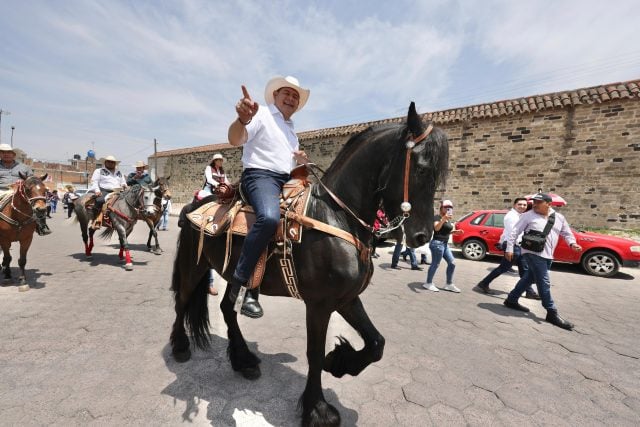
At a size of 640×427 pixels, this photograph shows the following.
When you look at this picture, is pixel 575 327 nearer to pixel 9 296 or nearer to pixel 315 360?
pixel 315 360

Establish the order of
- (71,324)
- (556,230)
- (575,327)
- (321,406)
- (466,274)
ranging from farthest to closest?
1. (466,274)
2. (556,230)
3. (575,327)
4. (71,324)
5. (321,406)

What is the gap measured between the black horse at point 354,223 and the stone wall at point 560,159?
12.3m

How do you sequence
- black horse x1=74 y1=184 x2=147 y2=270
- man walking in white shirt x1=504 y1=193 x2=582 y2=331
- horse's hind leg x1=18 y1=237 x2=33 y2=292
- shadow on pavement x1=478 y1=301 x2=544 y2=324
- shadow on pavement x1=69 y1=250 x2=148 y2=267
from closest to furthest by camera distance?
man walking in white shirt x1=504 y1=193 x2=582 y2=331 → shadow on pavement x1=478 y1=301 x2=544 y2=324 → horse's hind leg x1=18 y1=237 x2=33 y2=292 → shadow on pavement x1=69 y1=250 x2=148 y2=267 → black horse x1=74 y1=184 x2=147 y2=270

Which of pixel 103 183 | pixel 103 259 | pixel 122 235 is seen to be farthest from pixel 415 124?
pixel 103 183

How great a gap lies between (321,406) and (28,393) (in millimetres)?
2311

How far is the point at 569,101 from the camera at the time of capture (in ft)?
35.7

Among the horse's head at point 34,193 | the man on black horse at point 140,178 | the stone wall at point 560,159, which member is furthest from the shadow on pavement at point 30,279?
the stone wall at point 560,159

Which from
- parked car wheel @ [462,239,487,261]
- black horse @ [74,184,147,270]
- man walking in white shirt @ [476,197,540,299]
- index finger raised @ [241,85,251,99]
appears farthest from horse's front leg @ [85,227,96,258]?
parked car wheel @ [462,239,487,261]

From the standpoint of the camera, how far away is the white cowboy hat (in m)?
2.31

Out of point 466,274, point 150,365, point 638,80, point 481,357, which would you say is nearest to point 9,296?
point 150,365

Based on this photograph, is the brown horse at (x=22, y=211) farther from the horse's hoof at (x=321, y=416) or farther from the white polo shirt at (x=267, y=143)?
the horse's hoof at (x=321, y=416)

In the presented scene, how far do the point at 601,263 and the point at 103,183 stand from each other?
43.0 feet

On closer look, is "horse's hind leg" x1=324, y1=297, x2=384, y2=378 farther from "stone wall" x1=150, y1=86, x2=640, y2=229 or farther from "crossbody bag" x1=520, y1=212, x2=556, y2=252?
"stone wall" x1=150, y1=86, x2=640, y2=229

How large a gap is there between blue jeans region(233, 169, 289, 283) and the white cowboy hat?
0.69 m
